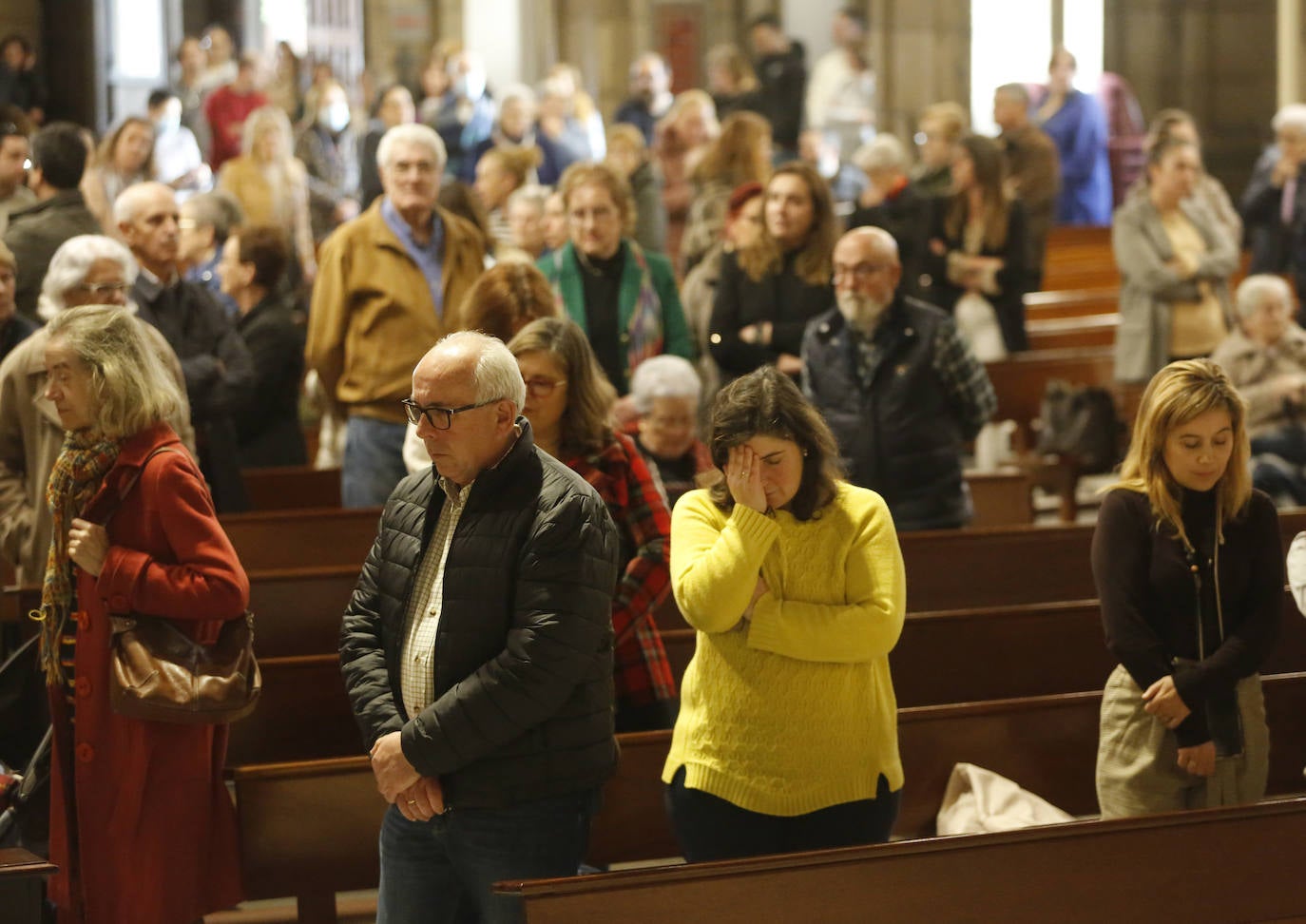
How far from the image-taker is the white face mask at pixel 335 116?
41.4 ft

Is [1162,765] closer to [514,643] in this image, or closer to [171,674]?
[514,643]

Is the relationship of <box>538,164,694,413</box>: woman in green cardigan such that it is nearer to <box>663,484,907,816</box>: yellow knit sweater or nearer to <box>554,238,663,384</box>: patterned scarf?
<box>554,238,663,384</box>: patterned scarf

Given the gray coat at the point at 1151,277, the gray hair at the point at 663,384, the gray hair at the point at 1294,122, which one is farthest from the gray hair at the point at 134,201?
the gray hair at the point at 1294,122

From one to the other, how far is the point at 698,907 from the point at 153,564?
121cm

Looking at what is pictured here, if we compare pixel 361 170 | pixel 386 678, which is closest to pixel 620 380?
pixel 386 678

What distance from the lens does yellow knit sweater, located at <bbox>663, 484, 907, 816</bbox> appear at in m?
3.20

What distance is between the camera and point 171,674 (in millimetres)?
3459

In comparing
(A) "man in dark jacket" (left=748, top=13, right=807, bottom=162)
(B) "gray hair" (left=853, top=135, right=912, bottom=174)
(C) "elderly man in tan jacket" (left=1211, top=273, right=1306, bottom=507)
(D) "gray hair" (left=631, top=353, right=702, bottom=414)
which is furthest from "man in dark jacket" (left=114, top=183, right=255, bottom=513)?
(A) "man in dark jacket" (left=748, top=13, right=807, bottom=162)

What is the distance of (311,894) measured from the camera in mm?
3916

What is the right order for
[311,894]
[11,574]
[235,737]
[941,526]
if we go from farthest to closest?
[11,574] < [941,526] < [235,737] < [311,894]

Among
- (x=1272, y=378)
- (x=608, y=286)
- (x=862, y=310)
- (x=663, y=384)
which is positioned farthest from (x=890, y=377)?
(x=1272, y=378)

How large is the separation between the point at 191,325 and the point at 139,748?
2.08 meters

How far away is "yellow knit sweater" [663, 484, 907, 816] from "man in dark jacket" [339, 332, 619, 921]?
8.2 inches

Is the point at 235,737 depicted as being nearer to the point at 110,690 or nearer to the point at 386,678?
the point at 110,690
